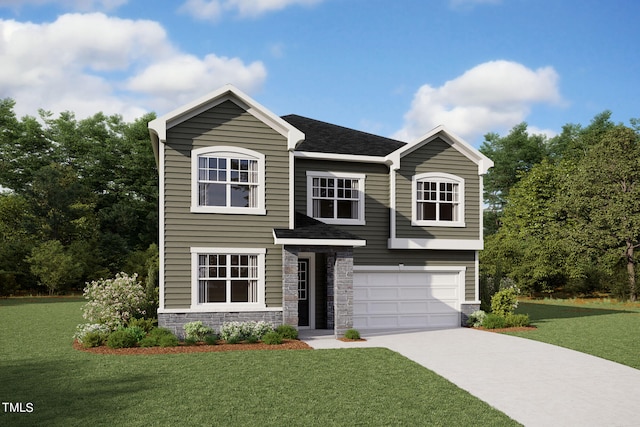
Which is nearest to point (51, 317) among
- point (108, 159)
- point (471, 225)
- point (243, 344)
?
point (243, 344)

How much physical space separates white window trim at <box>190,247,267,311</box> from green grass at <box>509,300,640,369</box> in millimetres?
8340

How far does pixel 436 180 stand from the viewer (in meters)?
20.2

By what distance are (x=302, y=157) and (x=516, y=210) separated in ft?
107

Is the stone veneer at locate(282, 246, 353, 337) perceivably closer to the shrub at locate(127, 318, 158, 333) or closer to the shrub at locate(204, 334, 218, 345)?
the shrub at locate(204, 334, 218, 345)

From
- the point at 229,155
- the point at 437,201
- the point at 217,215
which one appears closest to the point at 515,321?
the point at 437,201

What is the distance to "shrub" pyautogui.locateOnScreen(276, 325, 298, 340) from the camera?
1588cm

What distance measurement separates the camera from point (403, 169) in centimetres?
1995

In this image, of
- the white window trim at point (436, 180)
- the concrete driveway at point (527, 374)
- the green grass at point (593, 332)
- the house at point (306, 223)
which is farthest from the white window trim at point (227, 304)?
the green grass at point (593, 332)

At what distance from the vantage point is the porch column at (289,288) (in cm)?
1631

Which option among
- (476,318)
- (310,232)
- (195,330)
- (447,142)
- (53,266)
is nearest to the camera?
(195,330)

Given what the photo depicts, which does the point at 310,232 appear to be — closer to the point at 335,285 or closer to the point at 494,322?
the point at 335,285

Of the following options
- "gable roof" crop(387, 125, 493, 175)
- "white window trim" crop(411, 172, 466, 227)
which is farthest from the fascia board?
"white window trim" crop(411, 172, 466, 227)

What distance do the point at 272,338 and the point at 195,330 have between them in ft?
7.22

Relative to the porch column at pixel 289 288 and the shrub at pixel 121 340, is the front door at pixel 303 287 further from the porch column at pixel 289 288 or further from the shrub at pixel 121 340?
the shrub at pixel 121 340
